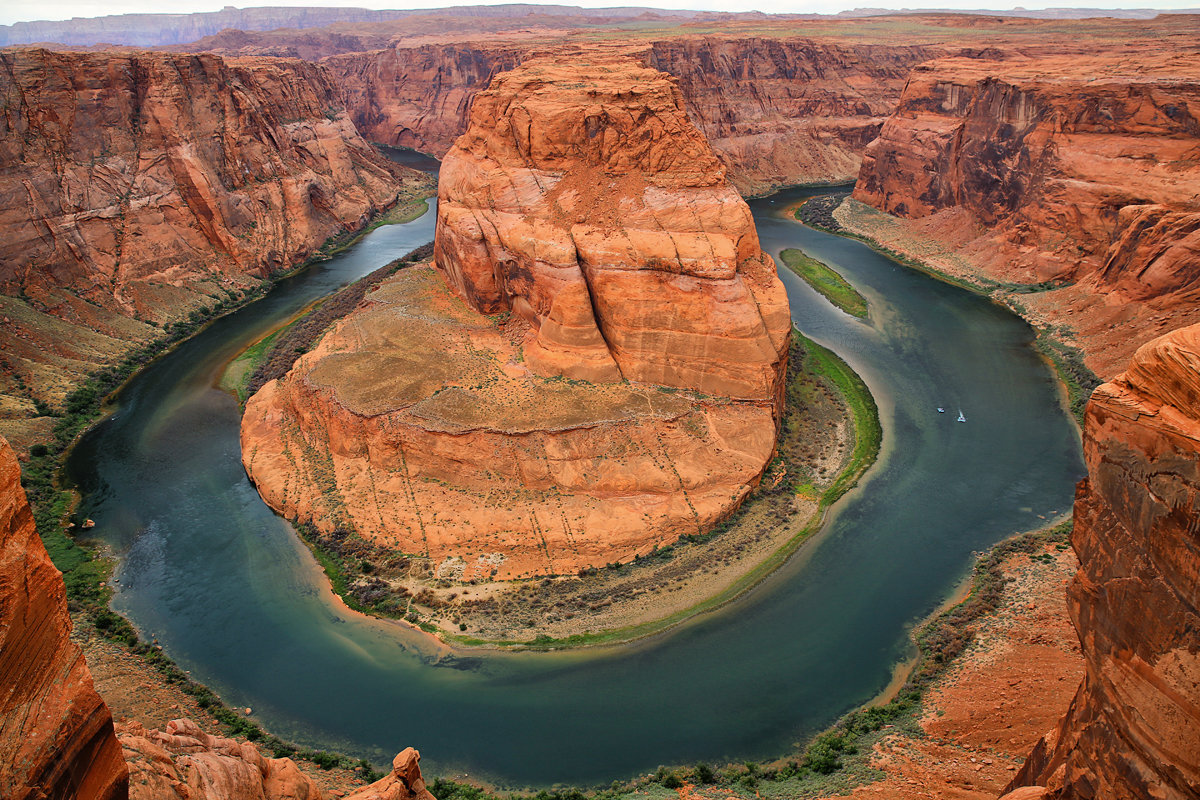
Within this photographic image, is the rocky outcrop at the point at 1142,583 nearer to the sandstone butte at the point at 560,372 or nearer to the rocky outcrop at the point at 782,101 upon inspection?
the sandstone butte at the point at 560,372

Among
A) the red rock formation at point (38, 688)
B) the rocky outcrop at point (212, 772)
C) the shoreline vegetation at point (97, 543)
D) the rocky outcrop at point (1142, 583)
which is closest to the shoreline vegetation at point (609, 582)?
the shoreline vegetation at point (97, 543)

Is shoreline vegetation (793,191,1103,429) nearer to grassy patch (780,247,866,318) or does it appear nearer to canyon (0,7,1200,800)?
canyon (0,7,1200,800)

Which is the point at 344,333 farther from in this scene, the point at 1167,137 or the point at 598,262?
the point at 1167,137

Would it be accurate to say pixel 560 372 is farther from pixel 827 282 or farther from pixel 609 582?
pixel 827 282

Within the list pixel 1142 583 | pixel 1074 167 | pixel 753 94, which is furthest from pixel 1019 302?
pixel 753 94

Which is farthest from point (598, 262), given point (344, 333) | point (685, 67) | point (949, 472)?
point (685, 67)

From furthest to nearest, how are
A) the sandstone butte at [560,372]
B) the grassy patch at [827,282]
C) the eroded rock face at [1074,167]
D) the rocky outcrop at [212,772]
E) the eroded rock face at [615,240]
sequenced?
the grassy patch at [827,282] → the eroded rock face at [1074,167] → the eroded rock face at [615,240] → the sandstone butte at [560,372] → the rocky outcrop at [212,772]

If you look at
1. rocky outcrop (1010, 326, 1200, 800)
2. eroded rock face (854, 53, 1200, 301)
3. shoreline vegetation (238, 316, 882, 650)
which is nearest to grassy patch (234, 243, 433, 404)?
shoreline vegetation (238, 316, 882, 650)
